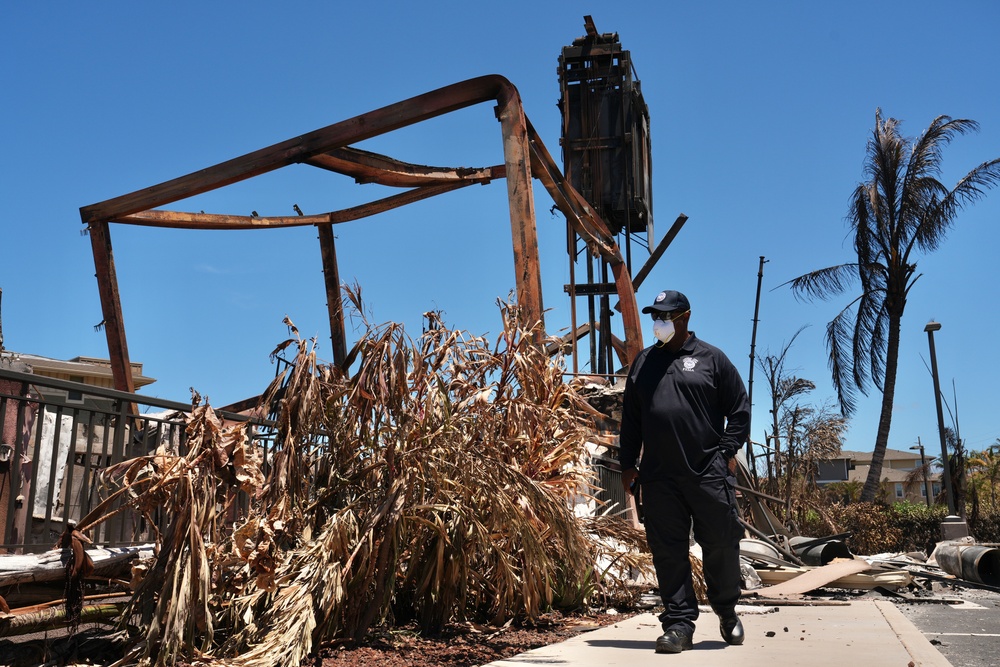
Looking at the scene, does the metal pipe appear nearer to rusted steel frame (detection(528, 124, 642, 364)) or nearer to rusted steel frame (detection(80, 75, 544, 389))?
rusted steel frame (detection(528, 124, 642, 364))

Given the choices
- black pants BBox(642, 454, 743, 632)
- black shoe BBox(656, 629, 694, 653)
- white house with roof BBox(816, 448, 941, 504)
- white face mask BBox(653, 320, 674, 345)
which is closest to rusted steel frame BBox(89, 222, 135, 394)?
white face mask BBox(653, 320, 674, 345)

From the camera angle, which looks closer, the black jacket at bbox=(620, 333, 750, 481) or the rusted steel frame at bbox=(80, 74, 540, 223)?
the black jacket at bbox=(620, 333, 750, 481)

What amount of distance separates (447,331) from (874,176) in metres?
27.9

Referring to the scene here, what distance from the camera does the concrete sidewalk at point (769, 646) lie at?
383 centimetres

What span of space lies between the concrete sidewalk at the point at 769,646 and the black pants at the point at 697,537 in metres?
0.23

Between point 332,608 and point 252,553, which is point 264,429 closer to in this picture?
point 252,553

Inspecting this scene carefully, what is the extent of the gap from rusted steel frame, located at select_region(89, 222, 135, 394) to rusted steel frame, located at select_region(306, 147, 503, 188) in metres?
2.40

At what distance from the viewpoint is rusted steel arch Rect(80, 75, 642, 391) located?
6828 millimetres

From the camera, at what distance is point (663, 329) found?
4672 mm

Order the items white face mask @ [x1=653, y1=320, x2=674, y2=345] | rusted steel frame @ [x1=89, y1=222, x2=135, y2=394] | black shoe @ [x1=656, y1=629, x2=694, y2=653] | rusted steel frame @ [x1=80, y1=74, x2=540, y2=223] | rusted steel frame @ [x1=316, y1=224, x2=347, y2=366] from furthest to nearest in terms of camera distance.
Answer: rusted steel frame @ [x1=316, y1=224, x2=347, y2=366] < rusted steel frame @ [x1=89, y1=222, x2=135, y2=394] < rusted steel frame @ [x1=80, y1=74, x2=540, y2=223] < white face mask @ [x1=653, y1=320, x2=674, y2=345] < black shoe @ [x1=656, y1=629, x2=694, y2=653]

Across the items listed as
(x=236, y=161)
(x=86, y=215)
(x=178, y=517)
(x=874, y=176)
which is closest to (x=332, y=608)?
(x=178, y=517)

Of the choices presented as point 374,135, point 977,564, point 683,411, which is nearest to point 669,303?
point 683,411

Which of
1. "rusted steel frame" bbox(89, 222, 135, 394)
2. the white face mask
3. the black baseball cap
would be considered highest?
"rusted steel frame" bbox(89, 222, 135, 394)

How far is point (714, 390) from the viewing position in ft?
15.1
